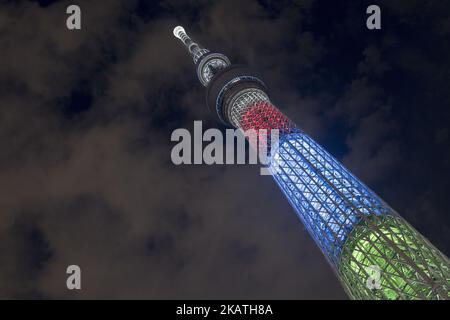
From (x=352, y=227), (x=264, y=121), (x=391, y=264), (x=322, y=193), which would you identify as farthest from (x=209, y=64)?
(x=391, y=264)

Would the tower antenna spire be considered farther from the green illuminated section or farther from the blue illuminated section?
the green illuminated section

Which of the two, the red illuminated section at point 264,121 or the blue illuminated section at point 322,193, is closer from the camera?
the blue illuminated section at point 322,193

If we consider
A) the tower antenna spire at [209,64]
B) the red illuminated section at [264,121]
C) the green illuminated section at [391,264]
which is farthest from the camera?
the tower antenna spire at [209,64]

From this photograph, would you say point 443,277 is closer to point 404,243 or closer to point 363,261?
point 404,243

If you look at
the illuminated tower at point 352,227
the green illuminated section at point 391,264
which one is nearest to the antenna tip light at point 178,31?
the illuminated tower at point 352,227

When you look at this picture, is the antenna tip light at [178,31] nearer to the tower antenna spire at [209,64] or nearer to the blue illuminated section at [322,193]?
the tower antenna spire at [209,64]

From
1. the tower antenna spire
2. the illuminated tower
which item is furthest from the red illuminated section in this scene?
the tower antenna spire
